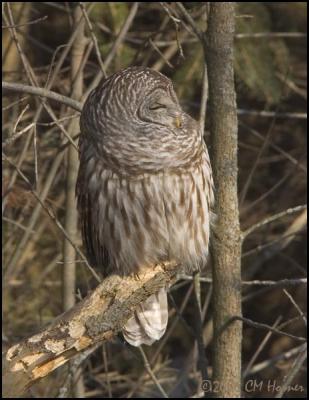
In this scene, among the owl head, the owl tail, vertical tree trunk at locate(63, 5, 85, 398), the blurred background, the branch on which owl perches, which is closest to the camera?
the branch on which owl perches

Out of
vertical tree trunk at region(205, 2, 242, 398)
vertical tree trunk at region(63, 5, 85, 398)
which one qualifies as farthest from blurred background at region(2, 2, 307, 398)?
vertical tree trunk at region(205, 2, 242, 398)

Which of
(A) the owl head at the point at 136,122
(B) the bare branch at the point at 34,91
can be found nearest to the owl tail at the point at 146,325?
(A) the owl head at the point at 136,122

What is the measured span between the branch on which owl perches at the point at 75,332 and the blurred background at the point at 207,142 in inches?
75.2

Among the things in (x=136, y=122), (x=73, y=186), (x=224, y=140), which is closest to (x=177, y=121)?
(x=136, y=122)

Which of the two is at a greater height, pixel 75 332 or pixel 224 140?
pixel 224 140

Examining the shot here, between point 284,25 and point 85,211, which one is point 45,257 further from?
point 85,211

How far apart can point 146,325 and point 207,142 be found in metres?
2.37

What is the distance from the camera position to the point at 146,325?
16.4 feet

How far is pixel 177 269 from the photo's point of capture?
452 centimetres

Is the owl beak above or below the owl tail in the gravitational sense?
above

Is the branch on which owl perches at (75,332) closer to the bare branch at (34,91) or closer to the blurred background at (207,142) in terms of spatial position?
the bare branch at (34,91)

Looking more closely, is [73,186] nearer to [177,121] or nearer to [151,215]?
[151,215]

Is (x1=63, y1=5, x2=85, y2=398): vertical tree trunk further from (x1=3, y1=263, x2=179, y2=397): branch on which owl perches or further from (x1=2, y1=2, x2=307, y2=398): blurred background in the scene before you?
(x1=3, y1=263, x2=179, y2=397): branch on which owl perches

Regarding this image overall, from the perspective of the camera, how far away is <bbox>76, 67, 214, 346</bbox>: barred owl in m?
4.26
